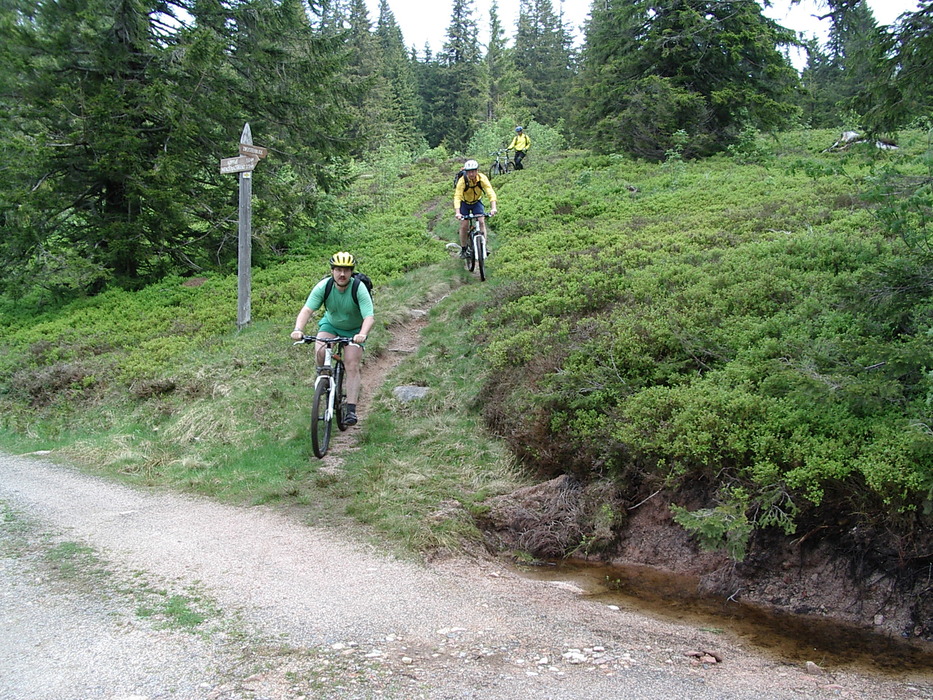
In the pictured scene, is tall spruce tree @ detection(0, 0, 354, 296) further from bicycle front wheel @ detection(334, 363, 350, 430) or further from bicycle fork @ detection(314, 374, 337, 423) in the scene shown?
bicycle fork @ detection(314, 374, 337, 423)

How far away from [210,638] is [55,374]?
30.3ft

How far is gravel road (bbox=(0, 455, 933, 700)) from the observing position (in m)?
3.96

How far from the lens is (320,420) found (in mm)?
8539

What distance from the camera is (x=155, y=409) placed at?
405 inches

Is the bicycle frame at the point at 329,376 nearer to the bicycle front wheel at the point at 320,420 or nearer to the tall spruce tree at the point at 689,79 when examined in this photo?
the bicycle front wheel at the point at 320,420

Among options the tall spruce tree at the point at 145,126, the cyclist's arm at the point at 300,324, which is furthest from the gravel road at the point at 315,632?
the tall spruce tree at the point at 145,126

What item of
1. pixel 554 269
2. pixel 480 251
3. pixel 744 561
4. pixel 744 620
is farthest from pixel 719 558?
pixel 480 251

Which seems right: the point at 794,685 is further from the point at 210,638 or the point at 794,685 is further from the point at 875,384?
the point at 210,638

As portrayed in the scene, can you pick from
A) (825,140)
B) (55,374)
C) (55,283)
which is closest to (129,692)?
(55,374)

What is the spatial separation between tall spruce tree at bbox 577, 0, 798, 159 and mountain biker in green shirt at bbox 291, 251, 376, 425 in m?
15.7

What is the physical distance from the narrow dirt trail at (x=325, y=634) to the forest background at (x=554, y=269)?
0.87 meters

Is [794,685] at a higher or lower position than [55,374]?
lower

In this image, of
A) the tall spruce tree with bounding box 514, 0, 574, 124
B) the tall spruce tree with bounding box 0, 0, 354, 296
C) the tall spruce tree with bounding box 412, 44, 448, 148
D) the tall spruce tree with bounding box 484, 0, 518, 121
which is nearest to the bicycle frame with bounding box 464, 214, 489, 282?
the tall spruce tree with bounding box 0, 0, 354, 296

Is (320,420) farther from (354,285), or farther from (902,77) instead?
(902,77)
